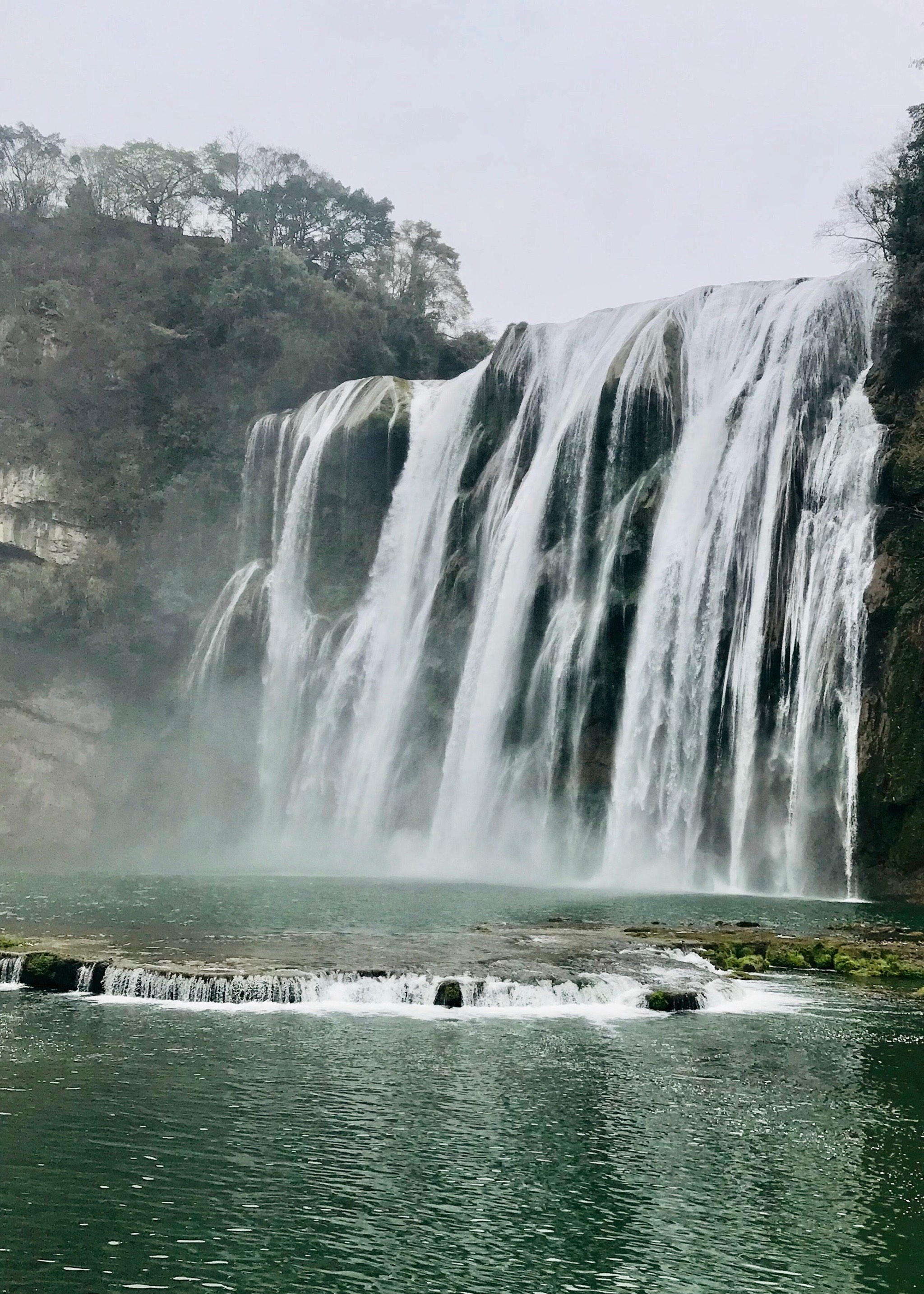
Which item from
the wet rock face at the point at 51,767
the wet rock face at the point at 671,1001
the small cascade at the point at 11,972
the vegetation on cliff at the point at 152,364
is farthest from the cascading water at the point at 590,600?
the small cascade at the point at 11,972

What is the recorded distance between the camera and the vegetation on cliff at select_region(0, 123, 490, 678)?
188 ft

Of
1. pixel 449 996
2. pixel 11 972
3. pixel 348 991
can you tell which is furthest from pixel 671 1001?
pixel 11 972

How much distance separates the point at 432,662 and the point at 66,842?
57.3ft

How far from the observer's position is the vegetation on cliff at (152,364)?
5725 centimetres

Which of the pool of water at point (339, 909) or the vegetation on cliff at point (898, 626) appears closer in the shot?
the pool of water at point (339, 909)

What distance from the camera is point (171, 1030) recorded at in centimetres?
1744

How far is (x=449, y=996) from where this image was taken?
64.5 feet

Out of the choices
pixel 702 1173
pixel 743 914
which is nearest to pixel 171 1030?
pixel 702 1173

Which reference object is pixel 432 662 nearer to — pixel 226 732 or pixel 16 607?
pixel 226 732

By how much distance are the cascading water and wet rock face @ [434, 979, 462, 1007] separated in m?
17.9

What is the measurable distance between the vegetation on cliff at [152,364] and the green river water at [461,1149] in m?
38.9

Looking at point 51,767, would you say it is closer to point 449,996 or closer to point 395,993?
point 395,993

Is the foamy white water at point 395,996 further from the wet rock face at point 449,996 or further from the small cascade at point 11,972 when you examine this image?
the small cascade at point 11,972

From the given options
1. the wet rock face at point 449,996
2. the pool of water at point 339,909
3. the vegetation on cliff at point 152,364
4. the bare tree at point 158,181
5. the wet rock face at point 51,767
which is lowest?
the wet rock face at point 449,996
